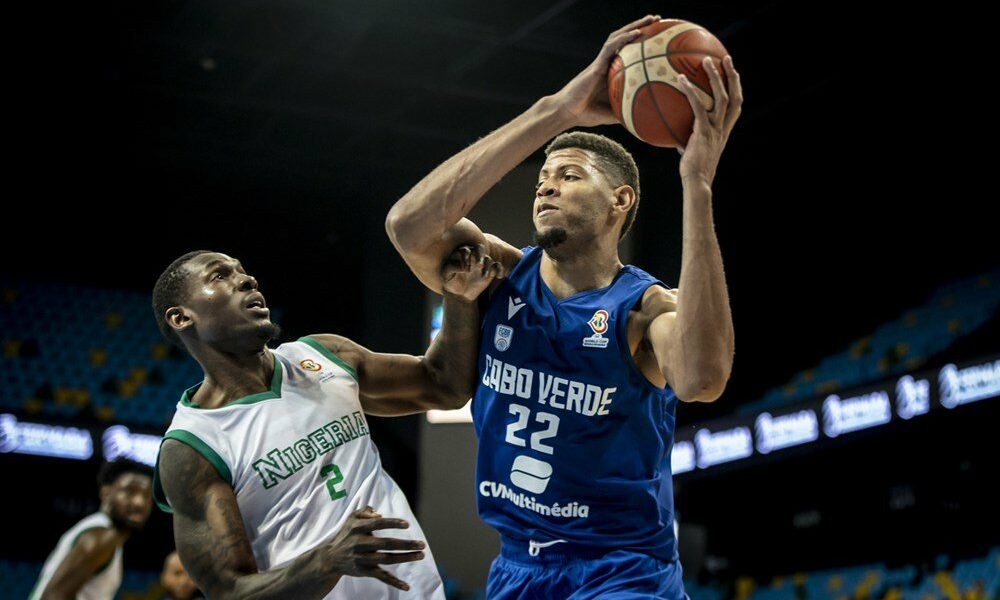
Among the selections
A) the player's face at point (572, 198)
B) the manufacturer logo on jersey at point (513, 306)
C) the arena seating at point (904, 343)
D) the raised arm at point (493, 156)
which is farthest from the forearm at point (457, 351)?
the arena seating at point (904, 343)

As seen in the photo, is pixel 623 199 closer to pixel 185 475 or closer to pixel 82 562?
pixel 185 475

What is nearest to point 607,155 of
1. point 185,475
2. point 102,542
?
point 185,475

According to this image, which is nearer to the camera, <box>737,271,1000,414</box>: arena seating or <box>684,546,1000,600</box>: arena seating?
<box>684,546,1000,600</box>: arena seating

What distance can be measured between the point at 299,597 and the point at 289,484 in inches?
15.2

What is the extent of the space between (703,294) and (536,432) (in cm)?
69

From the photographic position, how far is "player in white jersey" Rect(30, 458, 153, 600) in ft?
19.6

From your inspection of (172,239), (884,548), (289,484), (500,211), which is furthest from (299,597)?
(172,239)

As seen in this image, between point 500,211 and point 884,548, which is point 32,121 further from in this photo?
point 884,548

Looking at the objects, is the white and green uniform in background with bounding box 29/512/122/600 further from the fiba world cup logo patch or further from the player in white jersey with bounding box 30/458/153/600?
the fiba world cup logo patch

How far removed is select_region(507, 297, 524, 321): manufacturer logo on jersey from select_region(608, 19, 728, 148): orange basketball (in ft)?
2.09

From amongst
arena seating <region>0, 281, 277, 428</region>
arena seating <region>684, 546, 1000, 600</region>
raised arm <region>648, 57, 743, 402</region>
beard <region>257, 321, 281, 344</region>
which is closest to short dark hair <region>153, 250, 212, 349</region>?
beard <region>257, 321, 281, 344</region>

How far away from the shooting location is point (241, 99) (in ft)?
37.5

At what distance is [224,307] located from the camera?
3438 mm

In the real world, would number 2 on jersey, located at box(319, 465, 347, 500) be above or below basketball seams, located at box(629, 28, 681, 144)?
below
